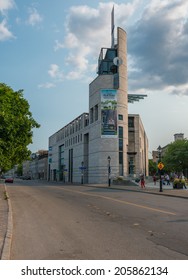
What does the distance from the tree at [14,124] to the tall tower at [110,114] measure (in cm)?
2980

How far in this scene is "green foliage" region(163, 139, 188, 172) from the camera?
74.2 meters

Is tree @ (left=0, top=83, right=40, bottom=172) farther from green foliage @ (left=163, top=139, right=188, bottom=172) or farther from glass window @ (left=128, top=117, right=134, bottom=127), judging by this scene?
green foliage @ (left=163, top=139, right=188, bottom=172)

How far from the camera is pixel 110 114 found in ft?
215

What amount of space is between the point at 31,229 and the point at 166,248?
473 cm

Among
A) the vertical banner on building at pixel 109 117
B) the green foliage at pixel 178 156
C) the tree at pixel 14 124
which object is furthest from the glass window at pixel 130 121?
the tree at pixel 14 124

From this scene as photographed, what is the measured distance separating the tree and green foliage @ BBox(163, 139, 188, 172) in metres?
45.2

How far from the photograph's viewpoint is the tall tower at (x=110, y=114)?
217 ft

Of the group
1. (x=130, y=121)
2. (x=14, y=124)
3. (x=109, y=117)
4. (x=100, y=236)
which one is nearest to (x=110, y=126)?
(x=109, y=117)

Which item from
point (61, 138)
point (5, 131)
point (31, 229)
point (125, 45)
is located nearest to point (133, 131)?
point (125, 45)

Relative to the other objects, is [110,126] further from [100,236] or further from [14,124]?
[100,236]

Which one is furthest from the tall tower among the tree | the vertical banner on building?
the tree

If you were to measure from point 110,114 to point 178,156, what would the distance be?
19.9 m

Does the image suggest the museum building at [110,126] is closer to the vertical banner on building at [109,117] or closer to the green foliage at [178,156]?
the vertical banner on building at [109,117]
